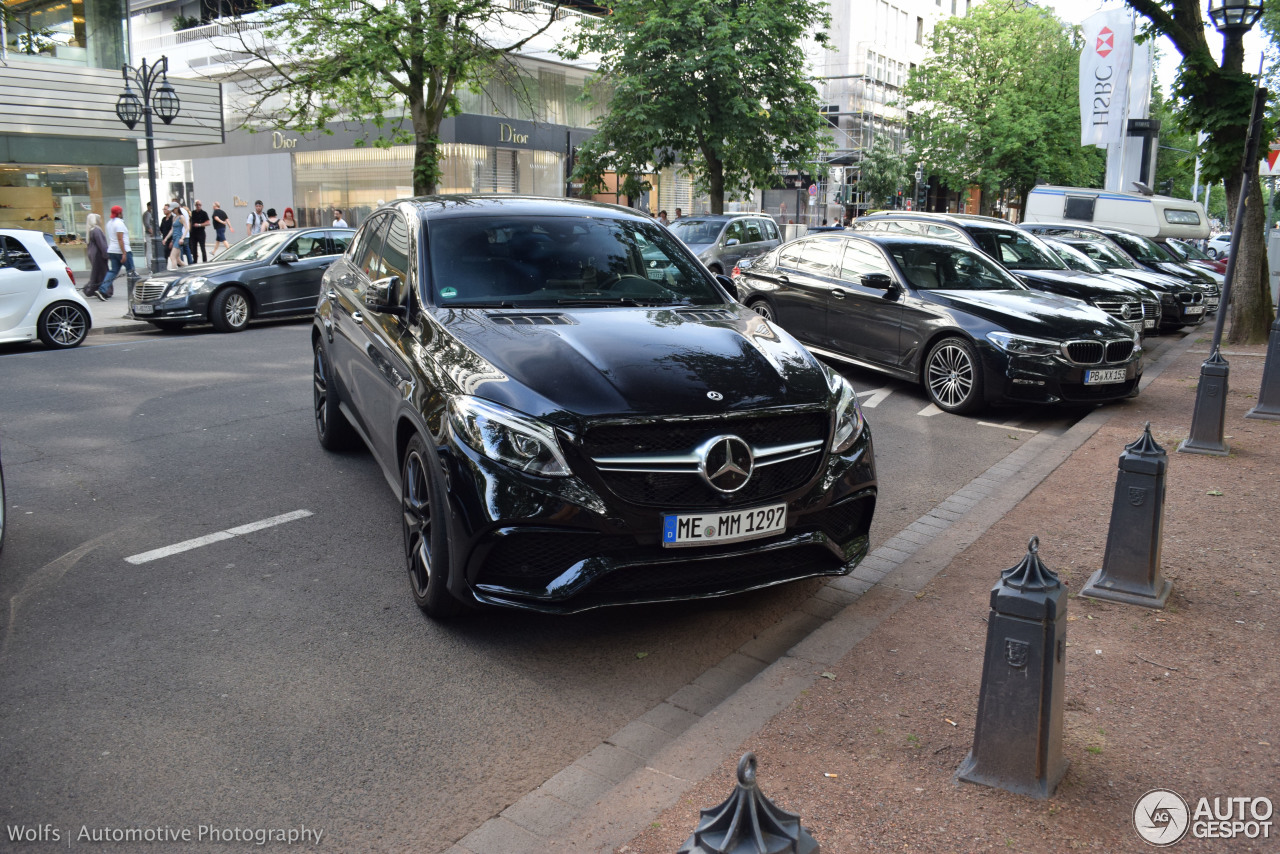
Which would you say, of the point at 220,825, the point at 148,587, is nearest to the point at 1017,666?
the point at 220,825

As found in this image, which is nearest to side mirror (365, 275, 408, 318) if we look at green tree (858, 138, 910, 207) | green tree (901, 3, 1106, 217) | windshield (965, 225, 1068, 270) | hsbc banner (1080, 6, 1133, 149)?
windshield (965, 225, 1068, 270)

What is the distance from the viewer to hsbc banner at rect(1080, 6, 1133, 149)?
99.9 ft

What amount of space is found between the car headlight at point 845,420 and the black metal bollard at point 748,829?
256 centimetres

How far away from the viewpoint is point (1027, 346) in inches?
373

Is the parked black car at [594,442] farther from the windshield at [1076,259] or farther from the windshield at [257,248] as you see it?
the windshield at [1076,259]

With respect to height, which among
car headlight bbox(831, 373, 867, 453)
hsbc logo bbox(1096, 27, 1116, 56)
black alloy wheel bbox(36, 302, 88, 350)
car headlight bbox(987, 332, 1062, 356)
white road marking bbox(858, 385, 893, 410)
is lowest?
white road marking bbox(858, 385, 893, 410)

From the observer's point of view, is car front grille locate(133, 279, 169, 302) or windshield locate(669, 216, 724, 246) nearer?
car front grille locate(133, 279, 169, 302)

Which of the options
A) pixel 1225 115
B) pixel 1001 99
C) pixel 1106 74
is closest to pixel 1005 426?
pixel 1225 115

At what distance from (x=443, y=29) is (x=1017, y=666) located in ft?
66.0

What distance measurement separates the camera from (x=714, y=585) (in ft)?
13.9

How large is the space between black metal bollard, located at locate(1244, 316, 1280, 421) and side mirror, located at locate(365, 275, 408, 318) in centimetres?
777

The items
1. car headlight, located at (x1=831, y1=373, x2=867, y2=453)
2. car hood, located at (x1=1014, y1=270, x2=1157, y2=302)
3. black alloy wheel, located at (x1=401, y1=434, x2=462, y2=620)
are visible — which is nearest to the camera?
black alloy wheel, located at (x1=401, y1=434, x2=462, y2=620)

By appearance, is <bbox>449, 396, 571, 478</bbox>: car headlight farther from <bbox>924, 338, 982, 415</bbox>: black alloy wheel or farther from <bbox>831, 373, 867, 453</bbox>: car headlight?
<bbox>924, 338, 982, 415</bbox>: black alloy wheel

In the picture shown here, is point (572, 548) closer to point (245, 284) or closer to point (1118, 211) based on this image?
point (245, 284)
